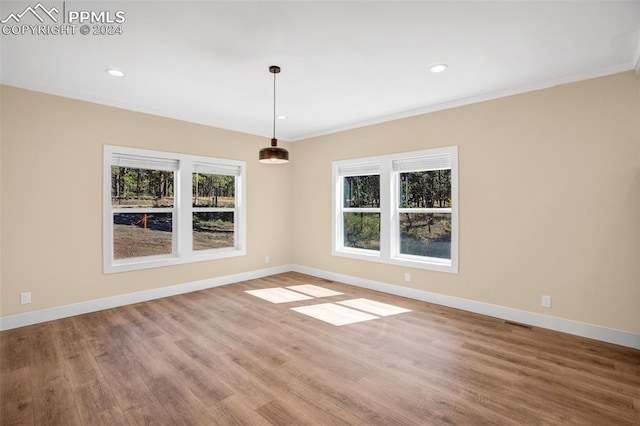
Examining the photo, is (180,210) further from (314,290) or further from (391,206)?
(391,206)

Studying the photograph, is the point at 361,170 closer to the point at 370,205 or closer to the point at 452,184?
the point at 370,205

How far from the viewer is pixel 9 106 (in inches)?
132

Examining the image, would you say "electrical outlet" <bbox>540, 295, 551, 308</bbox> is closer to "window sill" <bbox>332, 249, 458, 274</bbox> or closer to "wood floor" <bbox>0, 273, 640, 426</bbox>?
"wood floor" <bbox>0, 273, 640, 426</bbox>

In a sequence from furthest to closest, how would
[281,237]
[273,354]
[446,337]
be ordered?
[281,237] → [446,337] → [273,354]

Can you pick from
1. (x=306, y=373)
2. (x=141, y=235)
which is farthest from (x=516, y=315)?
(x=141, y=235)

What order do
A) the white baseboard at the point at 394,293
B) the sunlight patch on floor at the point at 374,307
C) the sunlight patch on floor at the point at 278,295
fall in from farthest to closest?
the sunlight patch on floor at the point at 278,295, the sunlight patch on floor at the point at 374,307, the white baseboard at the point at 394,293

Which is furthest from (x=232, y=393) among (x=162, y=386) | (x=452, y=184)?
(x=452, y=184)

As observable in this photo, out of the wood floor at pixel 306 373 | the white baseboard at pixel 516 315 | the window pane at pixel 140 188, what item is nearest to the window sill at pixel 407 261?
the white baseboard at pixel 516 315

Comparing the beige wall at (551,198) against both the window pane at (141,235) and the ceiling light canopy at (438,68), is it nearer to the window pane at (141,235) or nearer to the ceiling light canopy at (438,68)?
the ceiling light canopy at (438,68)

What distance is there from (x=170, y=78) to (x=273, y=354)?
3.08 metres

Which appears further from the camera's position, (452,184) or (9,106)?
(452,184)

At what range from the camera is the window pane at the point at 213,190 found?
507 cm

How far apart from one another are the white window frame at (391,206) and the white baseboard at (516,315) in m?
0.39

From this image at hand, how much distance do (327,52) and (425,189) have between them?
2576 mm
